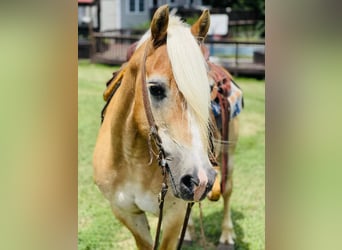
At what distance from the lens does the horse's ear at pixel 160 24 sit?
Answer: 1831mm

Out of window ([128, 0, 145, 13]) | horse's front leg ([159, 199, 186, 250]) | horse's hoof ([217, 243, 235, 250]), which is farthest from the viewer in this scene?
window ([128, 0, 145, 13])

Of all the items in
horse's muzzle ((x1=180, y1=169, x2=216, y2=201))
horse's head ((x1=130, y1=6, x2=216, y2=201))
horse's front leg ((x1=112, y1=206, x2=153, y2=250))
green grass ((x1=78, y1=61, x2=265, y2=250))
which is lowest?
green grass ((x1=78, y1=61, x2=265, y2=250))

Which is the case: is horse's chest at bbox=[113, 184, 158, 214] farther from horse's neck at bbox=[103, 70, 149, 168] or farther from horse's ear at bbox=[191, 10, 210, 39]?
horse's ear at bbox=[191, 10, 210, 39]

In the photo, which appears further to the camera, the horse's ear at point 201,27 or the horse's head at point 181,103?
the horse's ear at point 201,27

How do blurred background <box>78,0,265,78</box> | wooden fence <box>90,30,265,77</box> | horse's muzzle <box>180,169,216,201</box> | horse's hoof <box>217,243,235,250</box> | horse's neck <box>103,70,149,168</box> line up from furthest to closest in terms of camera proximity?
blurred background <box>78,0,265,78</box>, wooden fence <box>90,30,265,77</box>, horse's hoof <box>217,243,235,250</box>, horse's neck <box>103,70,149,168</box>, horse's muzzle <box>180,169,216,201</box>

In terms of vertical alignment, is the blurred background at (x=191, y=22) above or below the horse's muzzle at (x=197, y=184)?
above

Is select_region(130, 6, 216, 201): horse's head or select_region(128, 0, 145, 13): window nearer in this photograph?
select_region(130, 6, 216, 201): horse's head

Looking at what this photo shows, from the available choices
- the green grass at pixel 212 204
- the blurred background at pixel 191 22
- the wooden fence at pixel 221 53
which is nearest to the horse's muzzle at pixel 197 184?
the green grass at pixel 212 204

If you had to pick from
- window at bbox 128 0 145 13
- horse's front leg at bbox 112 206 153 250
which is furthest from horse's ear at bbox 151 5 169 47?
window at bbox 128 0 145 13

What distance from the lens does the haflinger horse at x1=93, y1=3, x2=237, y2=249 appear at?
1723 millimetres

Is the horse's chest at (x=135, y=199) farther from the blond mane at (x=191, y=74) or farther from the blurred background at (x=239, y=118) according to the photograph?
the blurred background at (x=239, y=118)

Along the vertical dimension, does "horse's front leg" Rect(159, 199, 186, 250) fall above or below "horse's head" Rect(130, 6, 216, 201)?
below
